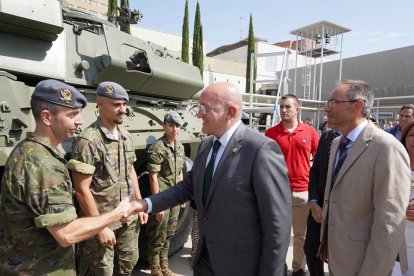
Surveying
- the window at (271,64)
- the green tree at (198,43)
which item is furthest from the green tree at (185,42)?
the window at (271,64)

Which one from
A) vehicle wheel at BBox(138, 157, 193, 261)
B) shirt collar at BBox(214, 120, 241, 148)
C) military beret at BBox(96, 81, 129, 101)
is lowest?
vehicle wheel at BBox(138, 157, 193, 261)

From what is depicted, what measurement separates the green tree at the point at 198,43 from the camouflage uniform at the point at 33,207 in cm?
2655

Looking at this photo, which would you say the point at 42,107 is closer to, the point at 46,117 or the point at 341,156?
the point at 46,117

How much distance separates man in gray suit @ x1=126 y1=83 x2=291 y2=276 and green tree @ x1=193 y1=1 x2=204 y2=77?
86.2ft

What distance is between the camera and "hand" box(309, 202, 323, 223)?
3318 millimetres

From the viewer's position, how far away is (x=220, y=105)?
221cm

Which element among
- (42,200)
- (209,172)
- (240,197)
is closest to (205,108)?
(209,172)

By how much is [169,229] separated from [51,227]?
8.41 ft

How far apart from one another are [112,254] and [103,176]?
697mm

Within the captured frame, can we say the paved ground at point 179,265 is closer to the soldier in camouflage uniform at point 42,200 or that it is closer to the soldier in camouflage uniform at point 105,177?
the soldier in camouflage uniform at point 105,177

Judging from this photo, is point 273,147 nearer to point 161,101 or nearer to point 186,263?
point 186,263

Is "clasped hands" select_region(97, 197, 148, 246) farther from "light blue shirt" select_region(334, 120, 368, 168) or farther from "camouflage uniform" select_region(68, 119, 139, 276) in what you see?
"light blue shirt" select_region(334, 120, 368, 168)

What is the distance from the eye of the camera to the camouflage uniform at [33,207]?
1950mm

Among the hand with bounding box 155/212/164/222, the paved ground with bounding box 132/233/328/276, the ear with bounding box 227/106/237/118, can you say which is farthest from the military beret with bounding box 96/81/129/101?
the paved ground with bounding box 132/233/328/276
